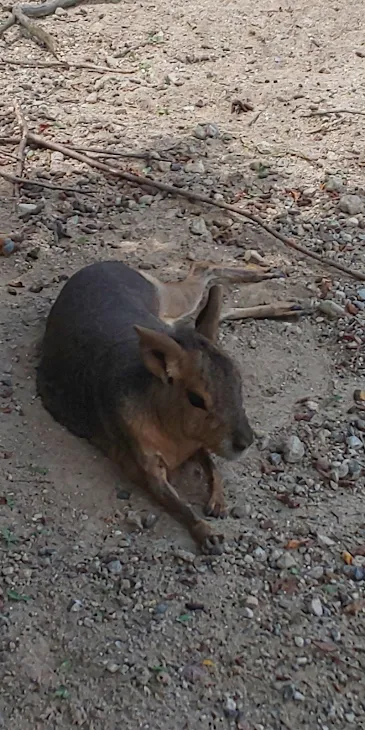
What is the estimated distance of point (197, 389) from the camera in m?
3.63

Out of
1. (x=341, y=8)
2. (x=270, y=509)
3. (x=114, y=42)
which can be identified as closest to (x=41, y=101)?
(x=114, y=42)

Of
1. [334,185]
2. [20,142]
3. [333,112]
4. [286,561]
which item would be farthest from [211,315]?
[333,112]

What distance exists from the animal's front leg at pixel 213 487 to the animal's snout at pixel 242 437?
0.83ft

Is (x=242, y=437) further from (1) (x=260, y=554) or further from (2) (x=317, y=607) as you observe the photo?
(2) (x=317, y=607)

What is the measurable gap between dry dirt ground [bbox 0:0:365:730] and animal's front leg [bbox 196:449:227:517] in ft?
0.19

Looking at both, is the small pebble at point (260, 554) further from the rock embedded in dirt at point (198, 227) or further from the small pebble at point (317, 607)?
the rock embedded in dirt at point (198, 227)

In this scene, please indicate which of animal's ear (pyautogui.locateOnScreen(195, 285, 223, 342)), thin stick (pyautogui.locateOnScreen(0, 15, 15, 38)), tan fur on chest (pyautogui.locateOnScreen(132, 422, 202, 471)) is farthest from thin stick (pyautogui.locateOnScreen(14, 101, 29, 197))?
tan fur on chest (pyautogui.locateOnScreen(132, 422, 202, 471))

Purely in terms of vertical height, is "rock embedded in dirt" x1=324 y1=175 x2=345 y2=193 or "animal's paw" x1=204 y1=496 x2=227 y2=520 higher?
"animal's paw" x1=204 y1=496 x2=227 y2=520

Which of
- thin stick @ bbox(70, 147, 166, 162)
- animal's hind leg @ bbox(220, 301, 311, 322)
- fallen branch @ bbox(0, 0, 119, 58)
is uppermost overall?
animal's hind leg @ bbox(220, 301, 311, 322)

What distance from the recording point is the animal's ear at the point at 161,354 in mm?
3553

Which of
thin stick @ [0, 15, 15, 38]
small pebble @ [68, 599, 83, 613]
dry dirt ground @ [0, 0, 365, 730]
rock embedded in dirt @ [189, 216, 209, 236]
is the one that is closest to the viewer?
dry dirt ground @ [0, 0, 365, 730]

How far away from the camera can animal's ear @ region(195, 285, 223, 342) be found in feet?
12.9

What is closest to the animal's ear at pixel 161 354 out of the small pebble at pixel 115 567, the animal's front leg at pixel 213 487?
the animal's front leg at pixel 213 487

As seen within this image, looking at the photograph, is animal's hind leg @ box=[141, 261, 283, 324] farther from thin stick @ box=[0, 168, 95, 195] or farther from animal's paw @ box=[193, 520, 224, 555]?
animal's paw @ box=[193, 520, 224, 555]
